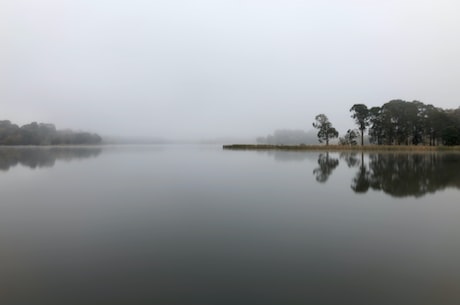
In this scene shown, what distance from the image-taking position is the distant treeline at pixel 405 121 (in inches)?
3027

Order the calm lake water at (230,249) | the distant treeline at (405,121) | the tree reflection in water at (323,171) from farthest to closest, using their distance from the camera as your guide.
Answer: the distant treeline at (405,121) → the tree reflection in water at (323,171) → the calm lake water at (230,249)

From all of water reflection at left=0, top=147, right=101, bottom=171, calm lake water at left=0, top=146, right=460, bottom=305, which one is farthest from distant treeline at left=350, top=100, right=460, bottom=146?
calm lake water at left=0, top=146, right=460, bottom=305

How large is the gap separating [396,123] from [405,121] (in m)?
2.22

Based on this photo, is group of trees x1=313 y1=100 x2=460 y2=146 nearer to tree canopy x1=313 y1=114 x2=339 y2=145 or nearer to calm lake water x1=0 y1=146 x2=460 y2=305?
tree canopy x1=313 y1=114 x2=339 y2=145

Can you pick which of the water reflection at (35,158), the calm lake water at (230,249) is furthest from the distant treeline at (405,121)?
the calm lake water at (230,249)

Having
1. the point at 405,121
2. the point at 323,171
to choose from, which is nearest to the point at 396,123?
the point at 405,121

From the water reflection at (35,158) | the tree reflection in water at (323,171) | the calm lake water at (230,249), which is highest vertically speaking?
the water reflection at (35,158)

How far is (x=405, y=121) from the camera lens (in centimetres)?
8019

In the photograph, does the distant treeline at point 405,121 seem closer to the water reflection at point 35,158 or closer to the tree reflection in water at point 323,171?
the tree reflection in water at point 323,171

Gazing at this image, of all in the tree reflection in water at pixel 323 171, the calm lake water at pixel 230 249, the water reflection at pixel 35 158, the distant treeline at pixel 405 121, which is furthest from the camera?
the distant treeline at pixel 405 121

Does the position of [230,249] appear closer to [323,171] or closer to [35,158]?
[323,171]

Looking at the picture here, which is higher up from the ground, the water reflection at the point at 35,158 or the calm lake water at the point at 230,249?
the water reflection at the point at 35,158

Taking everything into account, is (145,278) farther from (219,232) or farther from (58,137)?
(58,137)

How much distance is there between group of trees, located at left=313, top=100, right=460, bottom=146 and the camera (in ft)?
258
